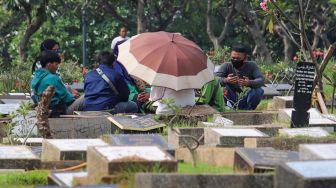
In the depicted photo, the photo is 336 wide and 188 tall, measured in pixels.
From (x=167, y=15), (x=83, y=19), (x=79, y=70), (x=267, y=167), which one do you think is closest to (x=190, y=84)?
(x=267, y=167)

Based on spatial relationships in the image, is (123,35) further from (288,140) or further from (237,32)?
(288,140)

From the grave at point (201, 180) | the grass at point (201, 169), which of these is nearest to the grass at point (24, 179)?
the grass at point (201, 169)

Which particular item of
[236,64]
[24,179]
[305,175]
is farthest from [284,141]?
[236,64]

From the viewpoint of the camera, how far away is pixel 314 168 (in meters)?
9.86

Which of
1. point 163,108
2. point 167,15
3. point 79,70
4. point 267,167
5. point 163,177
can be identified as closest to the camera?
point 163,177

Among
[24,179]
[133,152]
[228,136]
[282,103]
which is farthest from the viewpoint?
[282,103]

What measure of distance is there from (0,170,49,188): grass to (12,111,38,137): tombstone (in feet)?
11.7

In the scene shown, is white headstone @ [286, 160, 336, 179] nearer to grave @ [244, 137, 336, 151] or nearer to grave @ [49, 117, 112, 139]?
grave @ [244, 137, 336, 151]

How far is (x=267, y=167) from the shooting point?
10.5 metres

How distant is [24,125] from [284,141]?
3905mm

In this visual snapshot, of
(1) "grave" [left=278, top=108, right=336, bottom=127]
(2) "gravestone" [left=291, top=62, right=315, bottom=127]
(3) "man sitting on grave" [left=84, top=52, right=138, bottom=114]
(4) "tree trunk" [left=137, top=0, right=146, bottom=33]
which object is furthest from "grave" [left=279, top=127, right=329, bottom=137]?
(4) "tree trunk" [left=137, top=0, right=146, bottom=33]

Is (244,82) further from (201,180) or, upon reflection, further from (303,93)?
(201,180)

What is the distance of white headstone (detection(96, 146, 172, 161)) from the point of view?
33.7ft

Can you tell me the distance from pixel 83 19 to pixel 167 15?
3965mm
